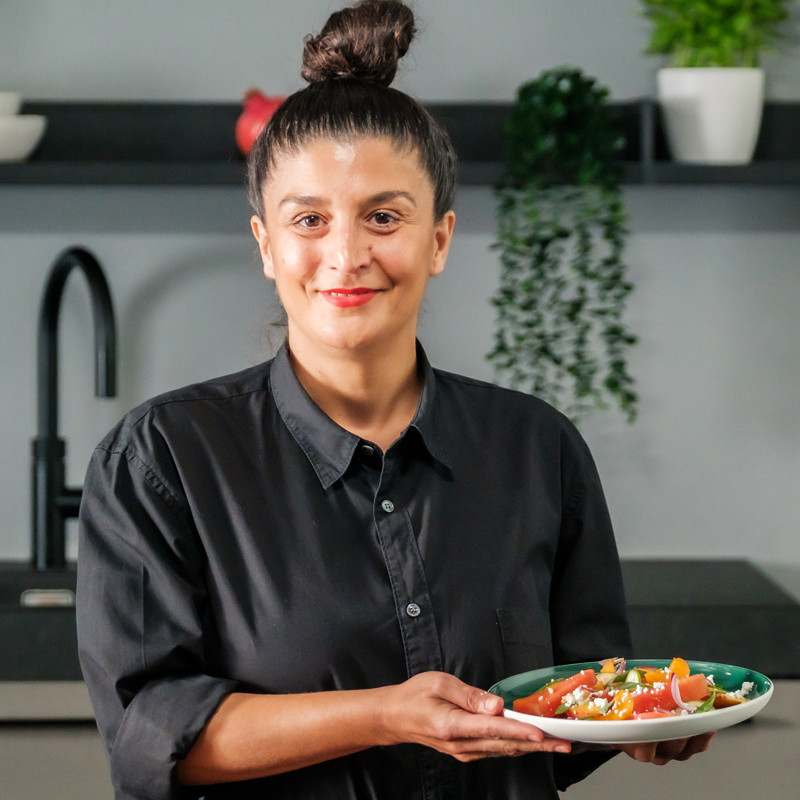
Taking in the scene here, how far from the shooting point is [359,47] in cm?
112

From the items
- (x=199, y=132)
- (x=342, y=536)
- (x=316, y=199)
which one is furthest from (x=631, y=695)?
(x=199, y=132)

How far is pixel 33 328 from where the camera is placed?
225cm

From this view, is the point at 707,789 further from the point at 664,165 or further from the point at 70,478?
the point at 70,478

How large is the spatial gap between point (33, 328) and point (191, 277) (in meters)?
0.34

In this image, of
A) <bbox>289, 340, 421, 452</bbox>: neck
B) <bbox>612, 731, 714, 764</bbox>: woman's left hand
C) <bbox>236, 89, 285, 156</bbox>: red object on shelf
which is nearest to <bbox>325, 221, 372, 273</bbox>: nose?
<bbox>289, 340, 421, 452</bbox>: neck

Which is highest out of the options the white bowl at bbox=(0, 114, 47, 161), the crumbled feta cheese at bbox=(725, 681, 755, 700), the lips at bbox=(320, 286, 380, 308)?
the white bowl at bbox=(0, 114, 47, 161)

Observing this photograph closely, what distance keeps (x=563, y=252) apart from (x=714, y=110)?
379mm

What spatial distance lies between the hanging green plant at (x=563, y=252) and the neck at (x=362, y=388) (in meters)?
1.00

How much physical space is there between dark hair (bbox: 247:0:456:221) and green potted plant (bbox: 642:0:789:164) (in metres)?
1.05

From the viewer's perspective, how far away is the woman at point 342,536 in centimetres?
94

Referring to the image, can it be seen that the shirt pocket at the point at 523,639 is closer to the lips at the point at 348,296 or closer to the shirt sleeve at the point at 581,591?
the shirt sleeve at the point at 581,591

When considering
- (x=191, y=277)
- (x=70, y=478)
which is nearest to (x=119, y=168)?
(x=191, y=277)

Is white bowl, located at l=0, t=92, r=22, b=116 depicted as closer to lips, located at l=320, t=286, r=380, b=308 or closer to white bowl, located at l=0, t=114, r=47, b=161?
white bowl, located at l=0, t=114, r=47, b=161

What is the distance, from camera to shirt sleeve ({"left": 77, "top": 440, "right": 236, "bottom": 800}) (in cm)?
93
